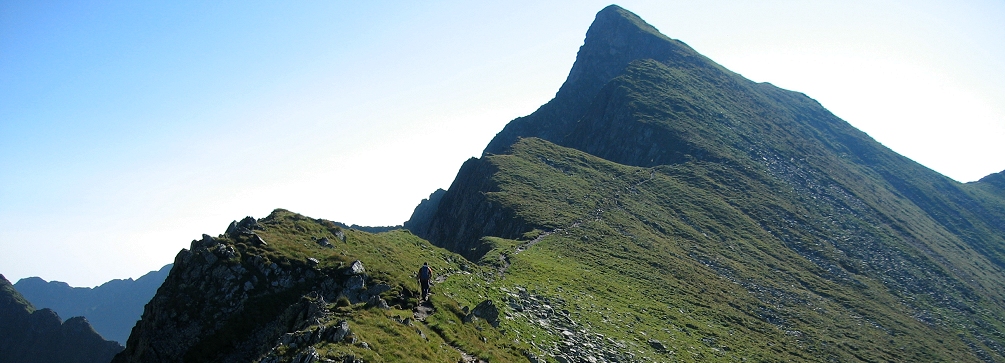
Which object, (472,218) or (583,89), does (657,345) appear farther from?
(583,89)

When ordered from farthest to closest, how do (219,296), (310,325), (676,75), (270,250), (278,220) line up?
(676,75)
(278,220)
(270,250)
(219,296)
(310,325)

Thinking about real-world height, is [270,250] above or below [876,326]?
above

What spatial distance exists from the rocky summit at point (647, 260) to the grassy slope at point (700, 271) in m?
0.33

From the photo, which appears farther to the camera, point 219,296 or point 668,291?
point 668,291

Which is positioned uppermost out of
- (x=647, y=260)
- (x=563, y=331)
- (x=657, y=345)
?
(x=647, y=260)

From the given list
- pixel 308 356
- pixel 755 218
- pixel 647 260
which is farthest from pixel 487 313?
pixel 755 218

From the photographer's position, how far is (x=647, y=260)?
63438mm

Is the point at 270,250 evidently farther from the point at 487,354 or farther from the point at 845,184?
the point at 845,184

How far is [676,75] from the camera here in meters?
162

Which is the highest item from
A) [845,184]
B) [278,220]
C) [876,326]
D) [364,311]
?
[845,184]

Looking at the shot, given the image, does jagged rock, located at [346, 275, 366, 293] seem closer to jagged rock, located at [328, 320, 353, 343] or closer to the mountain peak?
jagged rock, located at [328, 320, 353, 343]

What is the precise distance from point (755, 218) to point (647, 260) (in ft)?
129

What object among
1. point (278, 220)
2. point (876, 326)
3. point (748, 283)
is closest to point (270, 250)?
point (278, 220)

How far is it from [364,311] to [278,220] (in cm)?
1617
